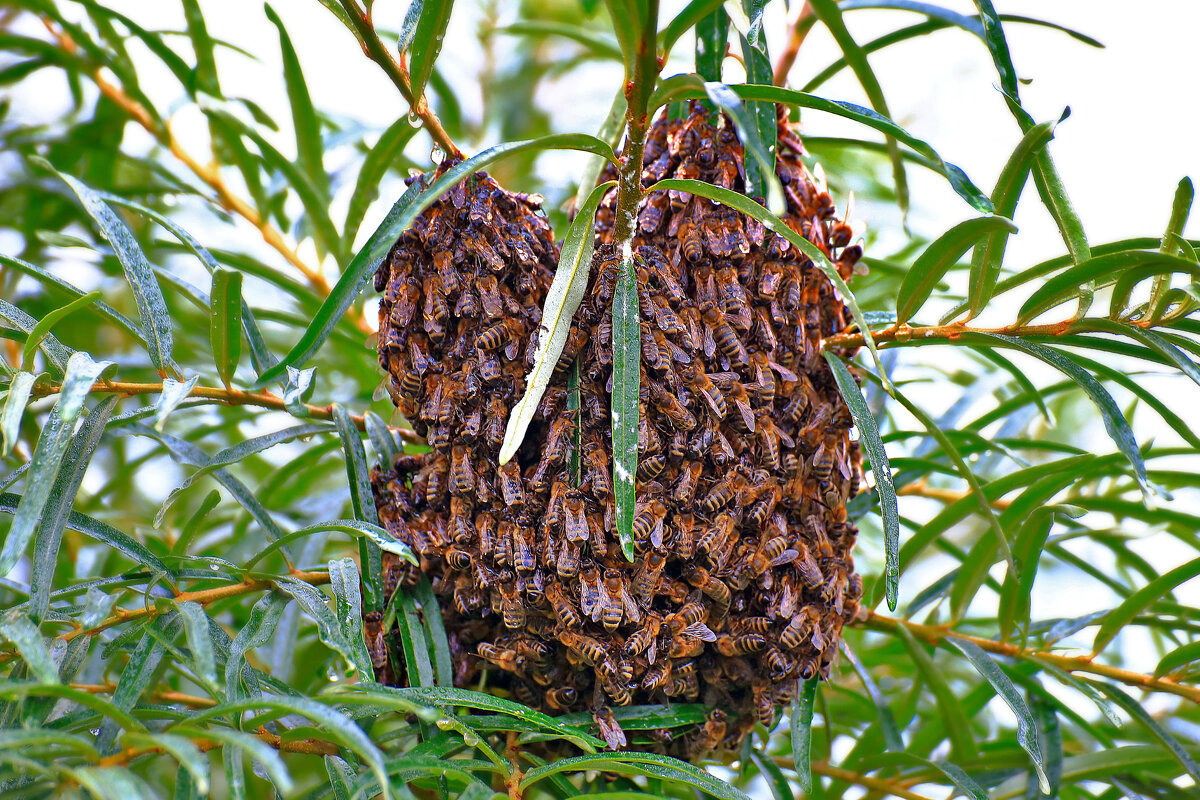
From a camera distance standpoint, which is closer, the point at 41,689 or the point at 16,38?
the point at 41,689

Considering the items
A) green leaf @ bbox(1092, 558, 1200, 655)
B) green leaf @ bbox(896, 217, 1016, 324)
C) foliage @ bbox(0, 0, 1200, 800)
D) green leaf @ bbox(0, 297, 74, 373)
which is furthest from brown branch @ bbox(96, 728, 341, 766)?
green leaf @ bbox(1092, 558, 1200, 655)

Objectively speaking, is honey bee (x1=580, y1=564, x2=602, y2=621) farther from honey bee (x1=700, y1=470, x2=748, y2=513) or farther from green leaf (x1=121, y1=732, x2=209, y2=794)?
green leaf (x1=121, y1=732, x2=209, y2=794)

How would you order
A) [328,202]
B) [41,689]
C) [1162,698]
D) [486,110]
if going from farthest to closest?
1. [486,110]
2. [1162,698]
3. [328,202]
4. [41,689]

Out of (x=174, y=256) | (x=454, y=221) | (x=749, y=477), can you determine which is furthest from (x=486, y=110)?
(x=749, y=477)

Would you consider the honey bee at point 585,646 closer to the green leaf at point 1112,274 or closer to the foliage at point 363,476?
the foliage at point 363,476

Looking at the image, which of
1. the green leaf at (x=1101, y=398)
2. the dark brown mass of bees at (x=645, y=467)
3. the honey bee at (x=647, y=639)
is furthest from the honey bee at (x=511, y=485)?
the green leaf at (x=1101, y=398)

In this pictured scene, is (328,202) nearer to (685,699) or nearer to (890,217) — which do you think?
(685,699)
